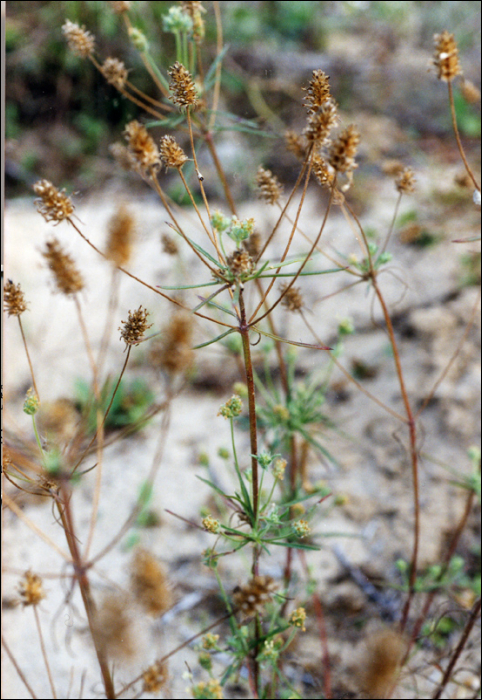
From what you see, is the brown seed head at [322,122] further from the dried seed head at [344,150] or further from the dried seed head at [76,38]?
the dried seed head at [76,38]

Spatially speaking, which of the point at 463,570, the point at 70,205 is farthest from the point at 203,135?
the point at 463,570

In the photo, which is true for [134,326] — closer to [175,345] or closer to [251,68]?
[175,345]

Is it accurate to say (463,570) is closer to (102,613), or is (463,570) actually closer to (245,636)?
(245,636)

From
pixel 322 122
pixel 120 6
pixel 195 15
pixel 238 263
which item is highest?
pixel 120 6

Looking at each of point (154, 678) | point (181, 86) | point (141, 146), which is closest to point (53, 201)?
point (141, 146)

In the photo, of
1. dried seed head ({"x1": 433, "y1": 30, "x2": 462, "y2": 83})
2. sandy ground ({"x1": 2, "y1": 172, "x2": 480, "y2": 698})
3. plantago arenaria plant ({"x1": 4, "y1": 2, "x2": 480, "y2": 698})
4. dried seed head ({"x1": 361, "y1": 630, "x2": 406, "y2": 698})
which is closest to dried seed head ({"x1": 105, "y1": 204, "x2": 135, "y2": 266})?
plantago arenaria plant ({"x1": 4, "y1": 2, "x2": 480, "y2": 698})

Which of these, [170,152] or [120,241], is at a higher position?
[120,241]

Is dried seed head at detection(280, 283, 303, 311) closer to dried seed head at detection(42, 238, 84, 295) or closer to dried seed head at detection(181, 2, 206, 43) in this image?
dried seed head at detection(42, 238, 84, 295)

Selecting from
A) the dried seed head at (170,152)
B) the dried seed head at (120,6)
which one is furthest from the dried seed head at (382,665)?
the dried seed head at (120,6)
